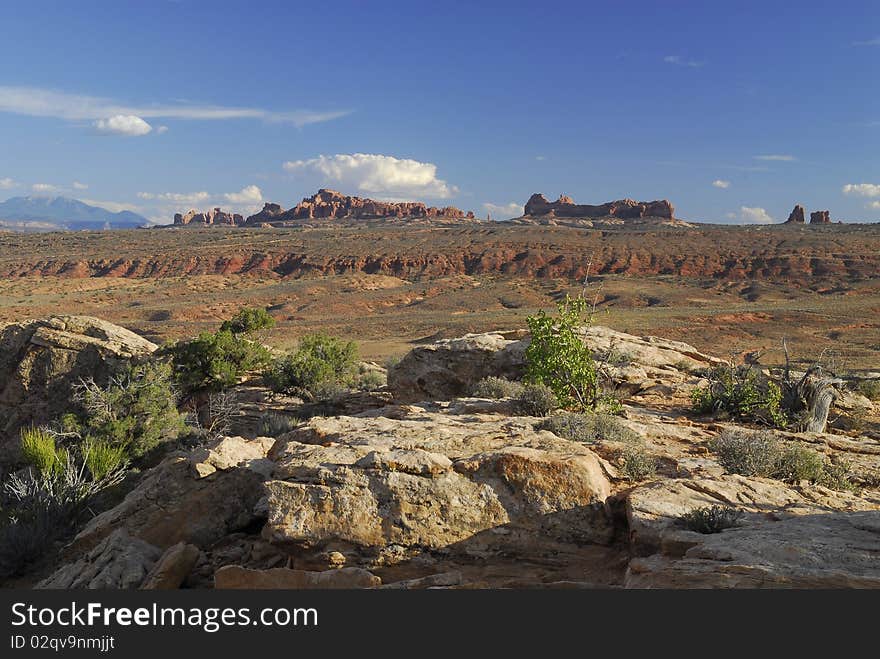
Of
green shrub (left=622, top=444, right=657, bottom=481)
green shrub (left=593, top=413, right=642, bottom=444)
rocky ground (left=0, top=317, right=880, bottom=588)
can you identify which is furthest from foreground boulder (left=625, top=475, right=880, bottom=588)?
green shrub (left=593, top=413, right=642, bottom=444)

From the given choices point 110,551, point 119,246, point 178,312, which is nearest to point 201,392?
point 110,551

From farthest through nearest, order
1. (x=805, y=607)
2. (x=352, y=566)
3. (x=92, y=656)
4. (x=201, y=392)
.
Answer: (x=201, y=392) < (x=352, y=566) < (x=92, y=656) < (x=805, y=607)

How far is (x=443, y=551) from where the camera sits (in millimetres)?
5199

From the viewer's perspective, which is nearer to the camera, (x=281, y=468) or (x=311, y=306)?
(x=281, y=468)

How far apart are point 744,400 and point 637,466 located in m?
4.22

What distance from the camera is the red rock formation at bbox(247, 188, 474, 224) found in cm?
15762

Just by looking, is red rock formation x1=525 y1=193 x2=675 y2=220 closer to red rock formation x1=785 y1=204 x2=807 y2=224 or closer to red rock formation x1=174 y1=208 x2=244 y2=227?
red rock formation x1=785 y1=204 x2=807 y2=224

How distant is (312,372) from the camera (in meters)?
15.9

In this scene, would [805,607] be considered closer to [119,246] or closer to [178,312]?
[178,312]

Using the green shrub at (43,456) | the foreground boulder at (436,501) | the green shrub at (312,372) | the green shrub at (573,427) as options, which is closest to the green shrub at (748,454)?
the green shrub at (573,427)

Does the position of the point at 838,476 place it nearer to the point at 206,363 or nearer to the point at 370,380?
the point at 370,380

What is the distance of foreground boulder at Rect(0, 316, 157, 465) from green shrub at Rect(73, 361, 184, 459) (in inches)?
88.7

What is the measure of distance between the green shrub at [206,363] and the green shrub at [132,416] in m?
2.70

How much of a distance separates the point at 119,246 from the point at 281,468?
287 feet
